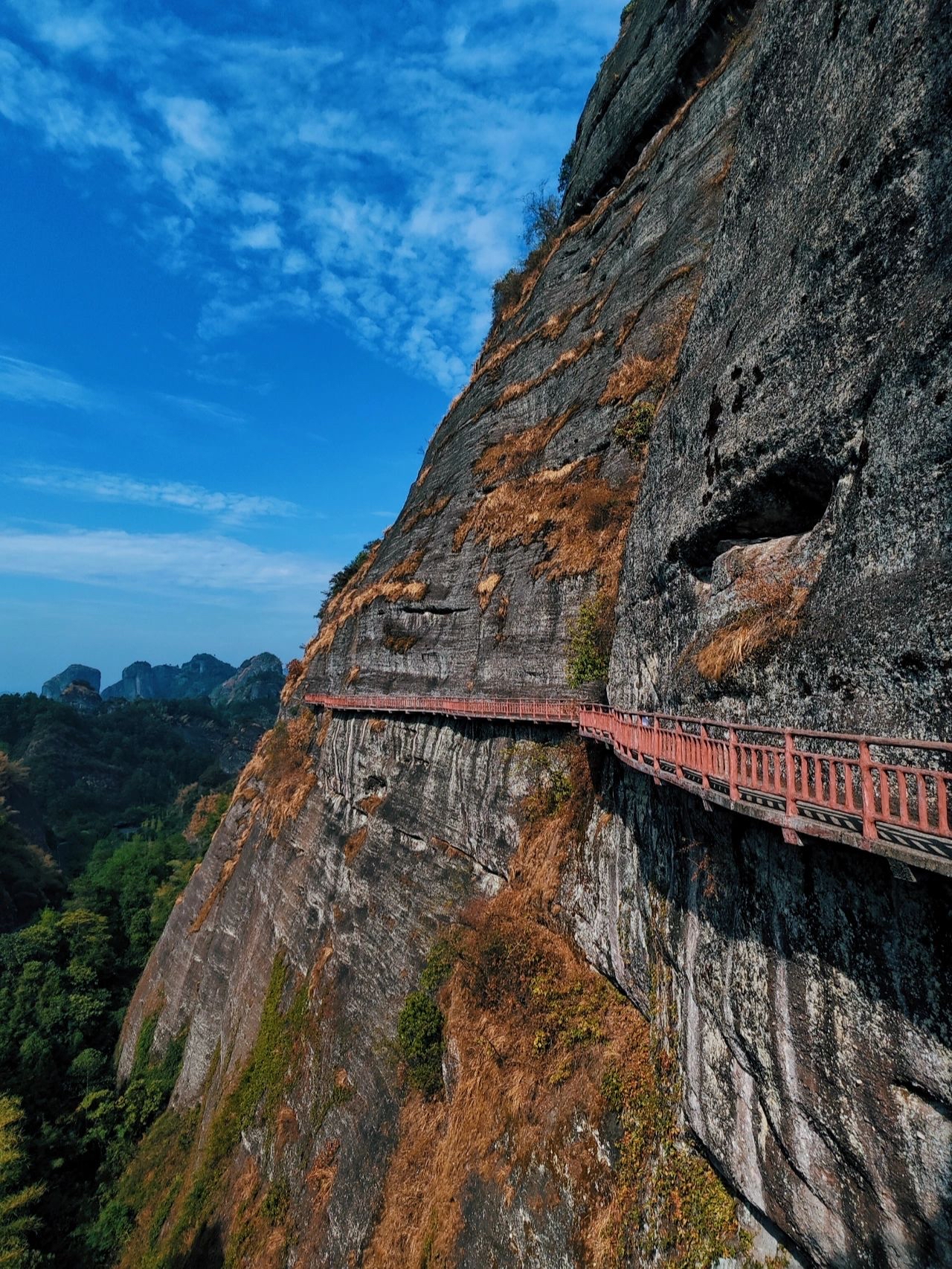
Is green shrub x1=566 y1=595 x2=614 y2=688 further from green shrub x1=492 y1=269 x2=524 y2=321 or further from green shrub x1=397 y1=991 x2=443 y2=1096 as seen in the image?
green shrub x1=492 y1=269 x2=524 y2=321

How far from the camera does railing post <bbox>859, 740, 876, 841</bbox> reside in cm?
425

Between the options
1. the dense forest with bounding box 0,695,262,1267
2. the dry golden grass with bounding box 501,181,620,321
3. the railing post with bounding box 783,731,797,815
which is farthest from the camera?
the dry golden grass with bounding box 501,181,620,321

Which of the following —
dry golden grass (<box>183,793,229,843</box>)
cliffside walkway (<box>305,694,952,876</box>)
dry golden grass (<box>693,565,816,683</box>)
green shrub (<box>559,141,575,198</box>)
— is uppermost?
green shrub (<box>559,141,575,198</box>)

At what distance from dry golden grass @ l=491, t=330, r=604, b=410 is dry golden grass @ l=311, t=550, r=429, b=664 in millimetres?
8505

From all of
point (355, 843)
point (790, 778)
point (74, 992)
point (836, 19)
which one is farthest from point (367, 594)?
point (74, 992)

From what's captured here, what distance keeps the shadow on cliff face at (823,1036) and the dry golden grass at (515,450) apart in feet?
56.9

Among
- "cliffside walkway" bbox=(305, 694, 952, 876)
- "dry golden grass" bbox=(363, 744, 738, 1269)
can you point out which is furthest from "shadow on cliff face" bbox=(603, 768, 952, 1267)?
"dry golden grass" bbox=(363, 744, 738, 1269)

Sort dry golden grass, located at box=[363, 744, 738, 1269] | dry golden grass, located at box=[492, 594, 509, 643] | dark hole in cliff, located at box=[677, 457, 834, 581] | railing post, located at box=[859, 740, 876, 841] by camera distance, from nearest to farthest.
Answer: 1. railing post, located at box=[859, 740, 876, 841]
2. dark hole in cliff, located at box=[677, 457, 834, 581]
3. dry golden grass, located at box=[363, 744, 738, 1269]
4. dry golden grass, located at box=[492, 594, 509, 643]

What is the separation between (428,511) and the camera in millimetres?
27484

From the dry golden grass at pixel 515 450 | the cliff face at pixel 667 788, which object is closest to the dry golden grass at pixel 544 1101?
the cliff face at pixel 667 788

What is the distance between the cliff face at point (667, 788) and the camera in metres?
5.59

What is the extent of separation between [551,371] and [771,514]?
18.2m

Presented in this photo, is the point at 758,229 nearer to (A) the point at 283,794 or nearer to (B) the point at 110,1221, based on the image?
(A) the point at 283,794

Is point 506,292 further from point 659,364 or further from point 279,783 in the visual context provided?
point 279,783
